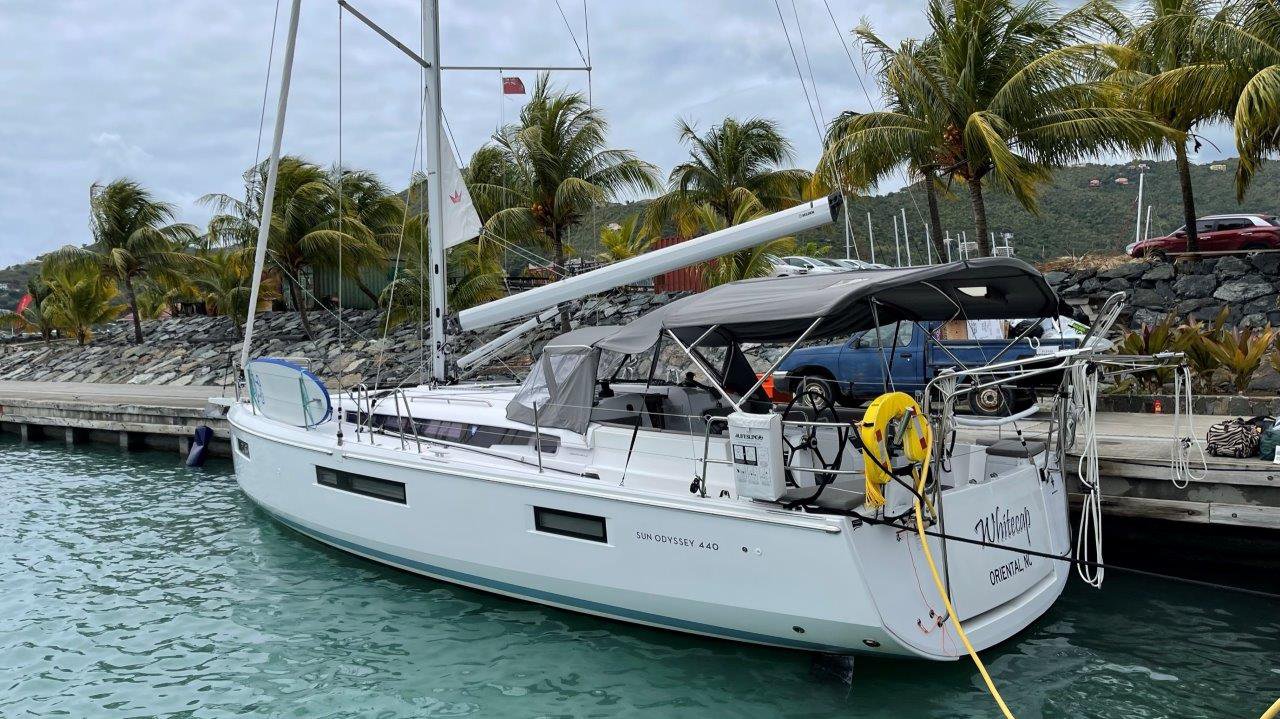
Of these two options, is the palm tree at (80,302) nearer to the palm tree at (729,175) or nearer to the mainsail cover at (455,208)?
the palm tree at (729,175)

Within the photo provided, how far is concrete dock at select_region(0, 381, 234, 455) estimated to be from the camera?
51.6 feet

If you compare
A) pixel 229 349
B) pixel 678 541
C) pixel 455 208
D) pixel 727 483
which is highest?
pixel 455 208

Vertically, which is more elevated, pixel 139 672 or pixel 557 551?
pixel 557 551

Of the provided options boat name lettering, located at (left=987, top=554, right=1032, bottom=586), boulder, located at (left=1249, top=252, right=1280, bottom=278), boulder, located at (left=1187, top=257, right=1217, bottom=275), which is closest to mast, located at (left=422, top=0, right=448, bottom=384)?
boat name lettering, located at (left=987, top=554, right=1032, bottom=586)

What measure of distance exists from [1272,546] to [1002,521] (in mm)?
3529

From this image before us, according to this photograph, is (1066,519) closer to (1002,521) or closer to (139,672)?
(1002,521)

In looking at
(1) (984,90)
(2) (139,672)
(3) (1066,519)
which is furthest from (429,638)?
(1) (984,90)

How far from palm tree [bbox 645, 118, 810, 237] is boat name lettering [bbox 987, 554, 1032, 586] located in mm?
14871

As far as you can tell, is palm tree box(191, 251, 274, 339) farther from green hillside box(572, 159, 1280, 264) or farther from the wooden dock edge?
the wooden dock edge

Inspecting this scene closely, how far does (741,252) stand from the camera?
17.4 meters

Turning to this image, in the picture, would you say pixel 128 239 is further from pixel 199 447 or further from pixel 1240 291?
pixel 1240 291

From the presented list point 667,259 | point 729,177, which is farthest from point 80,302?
point 667,259

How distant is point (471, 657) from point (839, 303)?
3702 millimetres

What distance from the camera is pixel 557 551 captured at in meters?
6.42
